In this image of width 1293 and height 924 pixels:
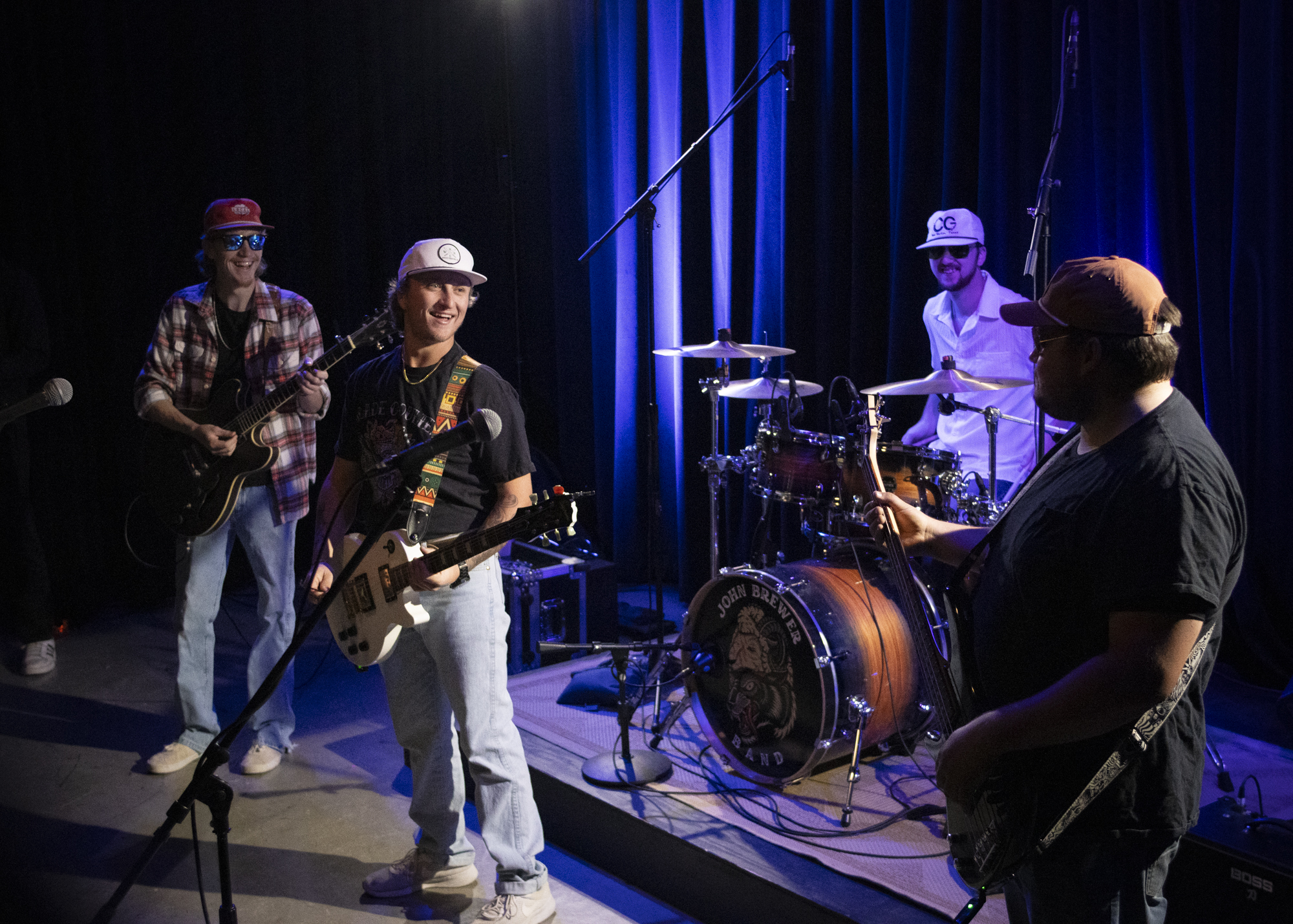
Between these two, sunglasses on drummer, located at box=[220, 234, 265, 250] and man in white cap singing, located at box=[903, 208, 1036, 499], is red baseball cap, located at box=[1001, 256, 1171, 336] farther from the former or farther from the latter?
sunglasses on drummer, located at box=[220, 234, 265, 250]

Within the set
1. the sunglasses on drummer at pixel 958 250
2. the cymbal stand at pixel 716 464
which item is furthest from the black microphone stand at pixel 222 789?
the sunglasses on drummer at pixel 958 250

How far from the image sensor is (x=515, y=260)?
316 inches

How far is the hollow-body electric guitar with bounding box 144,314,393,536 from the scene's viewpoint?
4.16 metres

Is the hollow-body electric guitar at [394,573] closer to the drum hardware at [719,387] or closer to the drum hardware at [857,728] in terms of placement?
the drum hardware at [857,728]

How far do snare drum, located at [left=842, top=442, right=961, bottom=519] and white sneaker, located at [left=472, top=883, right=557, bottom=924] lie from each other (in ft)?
5.88

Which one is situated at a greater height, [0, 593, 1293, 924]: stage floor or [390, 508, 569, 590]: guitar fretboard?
[390, 508, 569, 590]: guitar fretboard

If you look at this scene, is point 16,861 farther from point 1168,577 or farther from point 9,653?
point 9,653

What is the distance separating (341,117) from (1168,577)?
23.7ft

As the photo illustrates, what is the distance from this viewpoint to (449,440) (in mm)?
2113

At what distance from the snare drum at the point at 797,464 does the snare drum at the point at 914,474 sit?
8 cm

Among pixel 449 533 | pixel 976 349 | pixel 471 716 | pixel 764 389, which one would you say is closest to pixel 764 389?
pixel 764 389

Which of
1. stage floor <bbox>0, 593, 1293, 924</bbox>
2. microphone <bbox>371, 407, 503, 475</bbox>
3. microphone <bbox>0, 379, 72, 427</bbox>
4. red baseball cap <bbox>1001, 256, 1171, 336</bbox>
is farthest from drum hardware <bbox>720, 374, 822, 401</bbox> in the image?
microphone <bbox>0, 379, 72, 427</bbox>

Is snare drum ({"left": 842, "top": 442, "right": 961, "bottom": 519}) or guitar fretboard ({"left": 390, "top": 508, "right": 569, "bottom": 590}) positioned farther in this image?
snare drum ({"left": 842, "top": 442, "right": 961, "bottom": 519})

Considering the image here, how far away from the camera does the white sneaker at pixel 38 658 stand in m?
5.58
